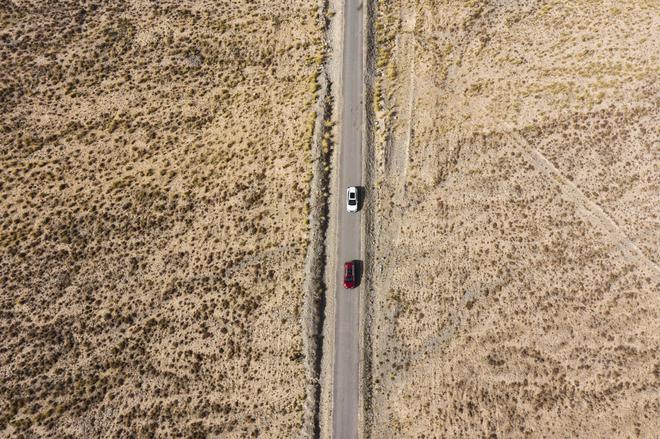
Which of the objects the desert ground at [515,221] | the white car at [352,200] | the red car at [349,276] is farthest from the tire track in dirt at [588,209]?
the red car at [349,276]

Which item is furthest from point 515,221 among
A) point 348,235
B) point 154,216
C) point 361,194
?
point 154,216

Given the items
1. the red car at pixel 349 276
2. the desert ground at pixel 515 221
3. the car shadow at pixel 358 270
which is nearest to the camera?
the desert ground at pixel 515 221

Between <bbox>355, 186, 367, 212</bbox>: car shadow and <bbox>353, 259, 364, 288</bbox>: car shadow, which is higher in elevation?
<bbox>355, 186, 367, 212</bbox>: car shadow

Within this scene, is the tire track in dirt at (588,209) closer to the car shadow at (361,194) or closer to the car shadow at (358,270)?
the car shadow at (361,194)

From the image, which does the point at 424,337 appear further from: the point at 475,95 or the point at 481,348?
the point at 475,95

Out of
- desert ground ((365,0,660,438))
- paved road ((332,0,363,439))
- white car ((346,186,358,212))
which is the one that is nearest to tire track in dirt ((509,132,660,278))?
desert ground ((365,0,660,438))

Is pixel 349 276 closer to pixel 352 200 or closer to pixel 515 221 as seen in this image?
pixel 352 200

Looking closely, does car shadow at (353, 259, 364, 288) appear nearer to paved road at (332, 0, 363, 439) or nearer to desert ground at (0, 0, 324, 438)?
paved road at (332, 0, 363, 439)
